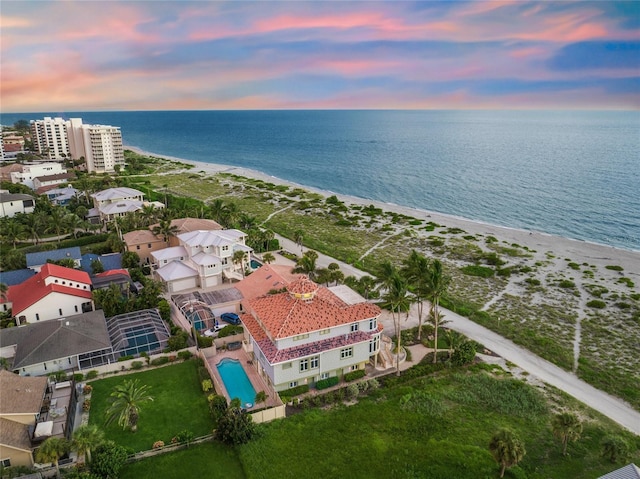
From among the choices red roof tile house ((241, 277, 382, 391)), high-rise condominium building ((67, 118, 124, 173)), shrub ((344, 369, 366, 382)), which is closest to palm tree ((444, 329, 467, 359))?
red roof tile house ((241, 277, 382, 391))

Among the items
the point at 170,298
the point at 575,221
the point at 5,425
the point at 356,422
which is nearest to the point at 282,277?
the point at 170,298

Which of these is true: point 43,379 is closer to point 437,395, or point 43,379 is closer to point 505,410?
point 437,395

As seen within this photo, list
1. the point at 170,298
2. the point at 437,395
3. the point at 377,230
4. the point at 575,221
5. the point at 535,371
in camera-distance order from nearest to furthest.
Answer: the point at 437,395 < the point at 535,371 < the point at 170,298 < the point at 377,230 < the point at 575,221

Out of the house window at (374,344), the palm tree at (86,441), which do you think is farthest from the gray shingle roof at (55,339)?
the house window at (374,344)

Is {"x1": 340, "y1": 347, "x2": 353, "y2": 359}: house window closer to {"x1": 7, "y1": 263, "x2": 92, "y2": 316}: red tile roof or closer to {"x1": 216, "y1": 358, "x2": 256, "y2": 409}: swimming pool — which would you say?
{"x1": 216, "y1": 358, "x2": 256, "y2": 409}: swimming pool

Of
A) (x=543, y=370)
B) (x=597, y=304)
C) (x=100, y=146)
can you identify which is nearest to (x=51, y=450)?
(x=543, y=370)

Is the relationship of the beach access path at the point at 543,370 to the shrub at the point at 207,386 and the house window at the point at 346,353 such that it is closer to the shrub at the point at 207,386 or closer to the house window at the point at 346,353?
the house window at the point at 346,353

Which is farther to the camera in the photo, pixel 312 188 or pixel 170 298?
pixel 312 188
